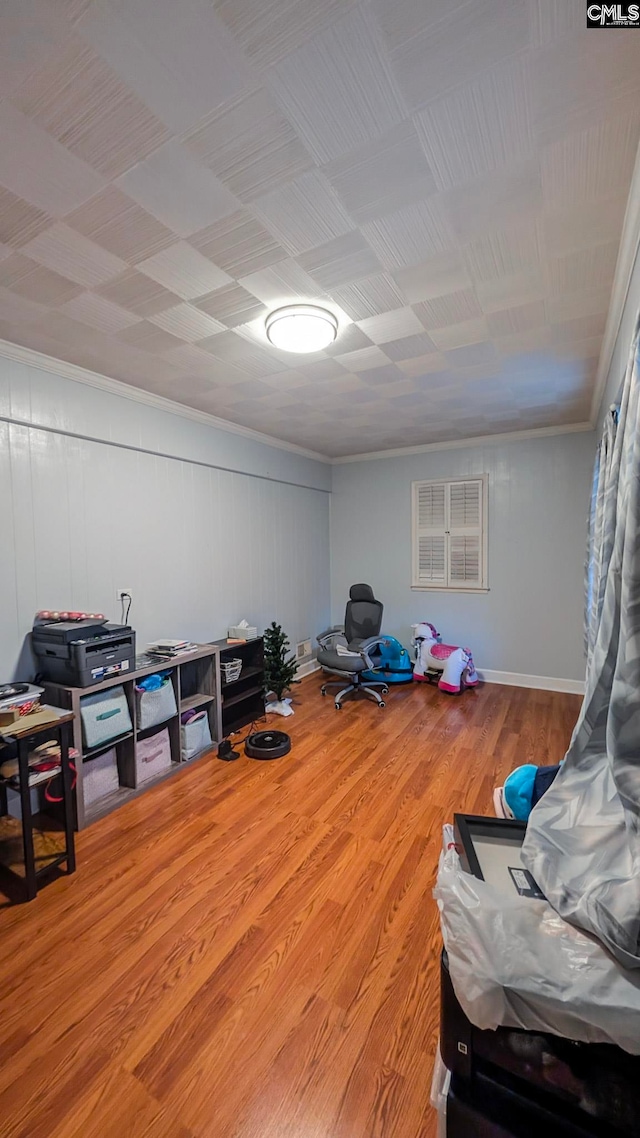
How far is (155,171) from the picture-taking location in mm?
1239

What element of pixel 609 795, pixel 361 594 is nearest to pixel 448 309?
pixel 609 795

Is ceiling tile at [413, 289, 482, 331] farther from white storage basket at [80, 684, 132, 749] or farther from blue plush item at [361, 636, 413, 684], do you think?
blue plush item at [361, 636, 413, 684]

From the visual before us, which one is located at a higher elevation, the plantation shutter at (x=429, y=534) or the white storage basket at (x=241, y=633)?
the plantation shutter at (x=429, y=534)

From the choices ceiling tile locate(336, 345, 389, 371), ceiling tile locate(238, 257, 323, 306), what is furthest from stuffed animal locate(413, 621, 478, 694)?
ceiling tile locate(238, 257, 323, 306)

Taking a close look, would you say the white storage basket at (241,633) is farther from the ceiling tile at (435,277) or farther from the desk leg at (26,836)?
the ceiling tile at (435,277)

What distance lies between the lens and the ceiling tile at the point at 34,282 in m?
1.63

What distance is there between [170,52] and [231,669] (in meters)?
3.08

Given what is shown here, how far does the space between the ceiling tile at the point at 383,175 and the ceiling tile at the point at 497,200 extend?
123 millimetres

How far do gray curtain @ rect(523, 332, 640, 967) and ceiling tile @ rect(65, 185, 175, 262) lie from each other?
1.64 m

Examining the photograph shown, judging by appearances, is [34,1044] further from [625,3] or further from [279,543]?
[279,543]

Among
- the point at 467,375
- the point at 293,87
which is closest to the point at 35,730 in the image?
the point at 293,87

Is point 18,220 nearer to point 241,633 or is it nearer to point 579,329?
point 579,329

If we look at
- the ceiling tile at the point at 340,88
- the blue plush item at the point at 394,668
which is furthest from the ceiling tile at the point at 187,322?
the blue plush item at the point at 394,668

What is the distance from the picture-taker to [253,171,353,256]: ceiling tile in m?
1.31
